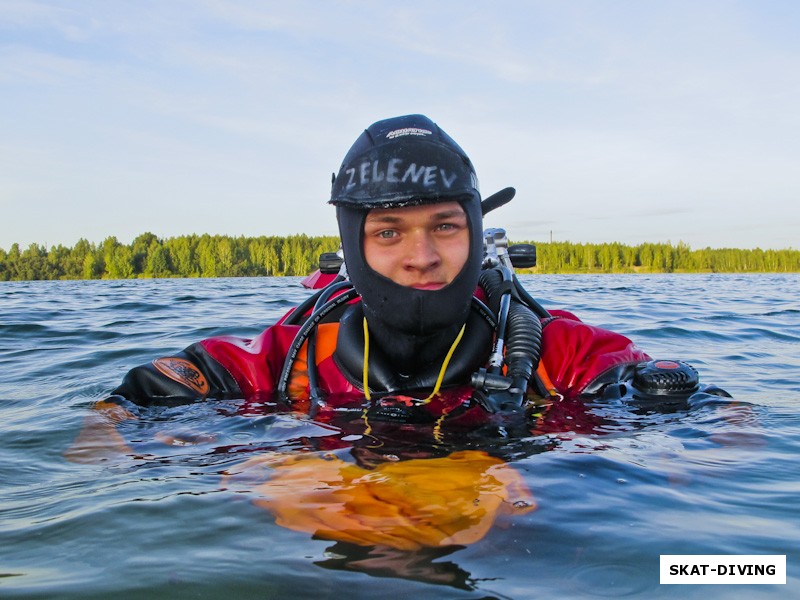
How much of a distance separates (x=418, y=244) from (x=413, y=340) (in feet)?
1.45

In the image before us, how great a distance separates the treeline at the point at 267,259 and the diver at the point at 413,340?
53.5 m

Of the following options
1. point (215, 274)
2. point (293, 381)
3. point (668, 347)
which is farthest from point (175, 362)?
point (215, 274)

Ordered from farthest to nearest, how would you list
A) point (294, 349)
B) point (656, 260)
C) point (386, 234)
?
point (656, 260), point (294, 349), point (386, 234)

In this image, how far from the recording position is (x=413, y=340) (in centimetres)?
317

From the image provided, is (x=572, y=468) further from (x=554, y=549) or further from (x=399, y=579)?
(x=399, y=579)

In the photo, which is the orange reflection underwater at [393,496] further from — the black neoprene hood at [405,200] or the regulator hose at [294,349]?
the regulator hose at [294,349]

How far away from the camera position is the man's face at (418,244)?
9.89 ft

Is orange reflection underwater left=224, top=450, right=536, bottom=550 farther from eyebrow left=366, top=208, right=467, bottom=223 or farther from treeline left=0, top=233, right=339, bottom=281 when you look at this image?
treeline left=0, top=233, right=339, bottom=281

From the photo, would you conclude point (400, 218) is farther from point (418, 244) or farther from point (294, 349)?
point (294, 349)

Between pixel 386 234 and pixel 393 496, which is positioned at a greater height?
pixel 386 234

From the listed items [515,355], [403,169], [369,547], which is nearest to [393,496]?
[369,547]

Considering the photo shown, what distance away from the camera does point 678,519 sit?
81.0 inches

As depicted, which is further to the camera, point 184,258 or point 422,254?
point 184,258

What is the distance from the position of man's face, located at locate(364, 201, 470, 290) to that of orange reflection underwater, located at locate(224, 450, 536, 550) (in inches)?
32.5
